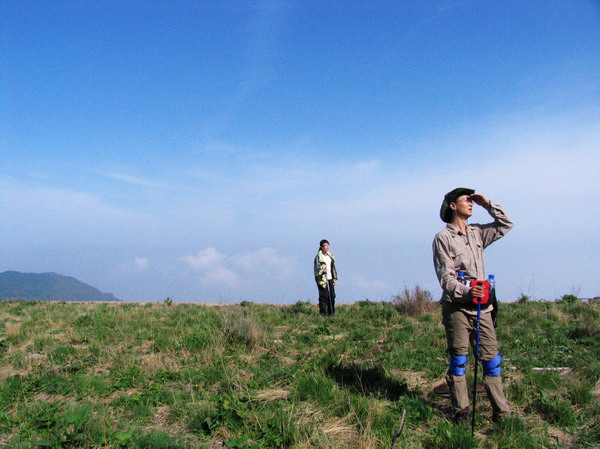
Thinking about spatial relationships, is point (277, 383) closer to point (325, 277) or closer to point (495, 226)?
point (495, 226)

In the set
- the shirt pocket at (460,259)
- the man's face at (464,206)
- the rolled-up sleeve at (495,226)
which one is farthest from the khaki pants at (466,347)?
the man's face at (464,206)

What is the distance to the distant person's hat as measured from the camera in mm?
4656

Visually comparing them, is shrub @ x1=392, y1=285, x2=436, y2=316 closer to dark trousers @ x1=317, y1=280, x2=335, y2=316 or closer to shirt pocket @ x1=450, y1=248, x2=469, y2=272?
dark trousers @ x1=317, y1=280, x2=335, y2=316

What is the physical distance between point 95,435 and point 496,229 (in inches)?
173

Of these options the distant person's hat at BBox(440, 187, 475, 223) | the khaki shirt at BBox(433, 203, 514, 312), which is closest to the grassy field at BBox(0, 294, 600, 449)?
the khaki shirt at BBox(433, 203, 514, 312)

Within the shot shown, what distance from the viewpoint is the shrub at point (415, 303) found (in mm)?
10875

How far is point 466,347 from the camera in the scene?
14.3ft

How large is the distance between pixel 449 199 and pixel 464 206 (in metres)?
0.17

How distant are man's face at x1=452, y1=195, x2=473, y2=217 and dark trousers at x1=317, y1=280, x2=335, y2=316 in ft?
23.2

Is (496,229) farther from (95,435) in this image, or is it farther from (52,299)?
(52,299)

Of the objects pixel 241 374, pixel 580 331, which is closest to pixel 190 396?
pixel 241 374

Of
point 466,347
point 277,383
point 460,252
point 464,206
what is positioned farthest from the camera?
point 277,383

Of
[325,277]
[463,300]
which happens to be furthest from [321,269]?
[463,300]

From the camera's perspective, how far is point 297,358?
7070mm
